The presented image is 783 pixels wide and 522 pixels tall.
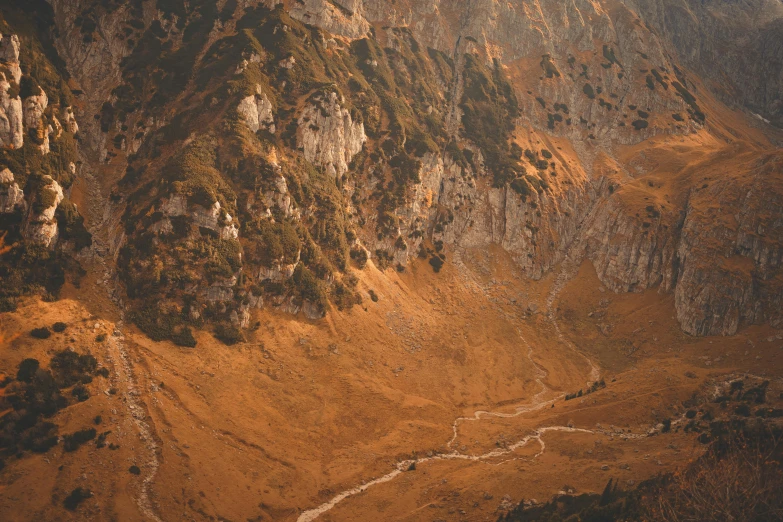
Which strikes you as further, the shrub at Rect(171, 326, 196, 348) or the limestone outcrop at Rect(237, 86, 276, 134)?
the limestone outcrop at Rect(237, 86, 276, 134)

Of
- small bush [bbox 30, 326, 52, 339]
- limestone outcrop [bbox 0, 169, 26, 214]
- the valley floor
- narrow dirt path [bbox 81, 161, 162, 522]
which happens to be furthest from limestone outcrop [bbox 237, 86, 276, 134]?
small bush [bbox 30, 326, 52, 339]

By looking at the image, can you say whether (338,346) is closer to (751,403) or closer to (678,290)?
(751,403)

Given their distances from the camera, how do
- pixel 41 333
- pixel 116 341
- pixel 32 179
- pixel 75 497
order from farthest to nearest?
pixel 32 179 → pixel 116 341 → pixel 41 333 → pixel 75 497

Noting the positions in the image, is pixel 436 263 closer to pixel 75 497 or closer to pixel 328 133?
pixel 328 133

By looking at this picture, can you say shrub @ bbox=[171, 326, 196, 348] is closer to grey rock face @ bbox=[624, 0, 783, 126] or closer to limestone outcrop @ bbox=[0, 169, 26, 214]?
limestone outcrop @ bbox=[0, 169, 26, 214]

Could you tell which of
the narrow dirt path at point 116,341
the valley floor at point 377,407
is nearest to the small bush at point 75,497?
the valley floor at point 377,407

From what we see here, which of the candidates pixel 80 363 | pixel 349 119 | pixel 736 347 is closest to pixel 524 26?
pixel 349 119

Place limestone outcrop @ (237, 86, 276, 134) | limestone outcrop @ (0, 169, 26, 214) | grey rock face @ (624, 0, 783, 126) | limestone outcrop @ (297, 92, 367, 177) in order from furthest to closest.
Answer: grey rock face @ (624, 0, 783, 126) → limestone outcrop @ (297, 92, 367, 177) → limestone outcrop @ (237, 86, 276, 134) → limestone outcrop @ (0, 169, 26, 214)

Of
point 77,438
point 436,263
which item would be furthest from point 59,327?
point 436,263

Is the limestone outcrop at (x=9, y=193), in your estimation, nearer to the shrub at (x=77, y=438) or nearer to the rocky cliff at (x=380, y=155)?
the rocky cliff at (x=380, y=155)
